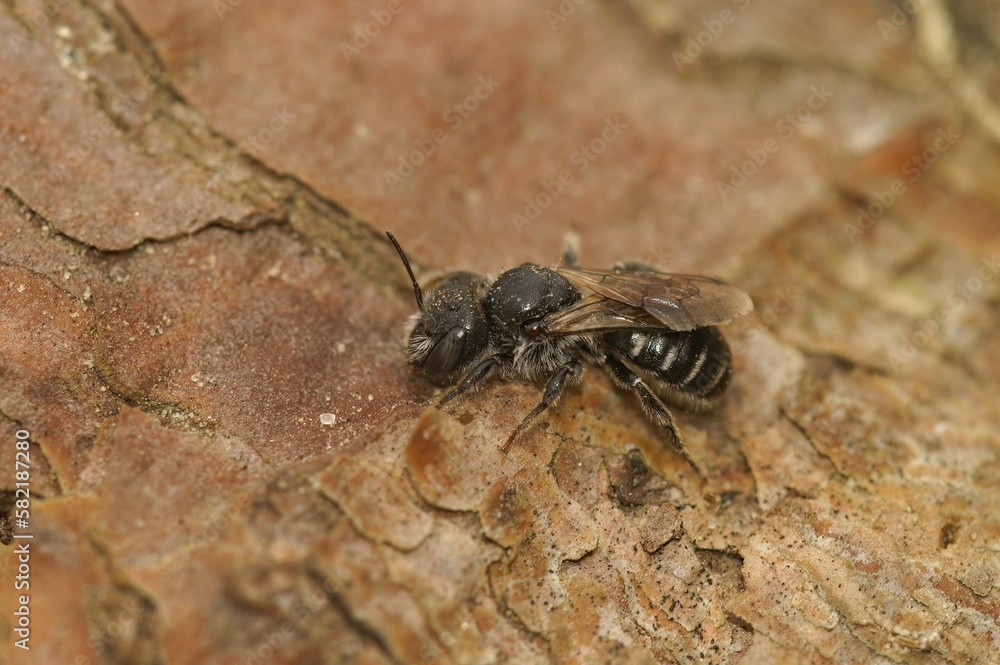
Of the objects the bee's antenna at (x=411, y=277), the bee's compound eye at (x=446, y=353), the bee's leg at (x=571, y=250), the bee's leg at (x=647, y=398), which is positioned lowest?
the bee's compound eye at (x=446, y=353)

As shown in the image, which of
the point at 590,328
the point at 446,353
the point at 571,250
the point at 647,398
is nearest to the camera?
the point at 446,353

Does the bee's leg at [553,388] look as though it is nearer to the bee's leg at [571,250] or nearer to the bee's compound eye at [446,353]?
the bee's compound eye at [446,353]

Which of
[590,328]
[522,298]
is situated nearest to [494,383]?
[522,298]

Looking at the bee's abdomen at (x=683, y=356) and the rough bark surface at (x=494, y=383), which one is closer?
the rough bark surface at (x=494, y=383)

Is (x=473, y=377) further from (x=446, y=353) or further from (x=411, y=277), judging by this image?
(x=411, y=277)

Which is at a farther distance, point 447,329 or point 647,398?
point 647,398

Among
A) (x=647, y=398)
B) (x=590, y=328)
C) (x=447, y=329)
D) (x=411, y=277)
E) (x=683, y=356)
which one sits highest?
(x=683, y=356)

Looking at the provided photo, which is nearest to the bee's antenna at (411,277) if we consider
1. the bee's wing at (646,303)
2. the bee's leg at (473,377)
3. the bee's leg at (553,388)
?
the bee's leg at (473,377)
